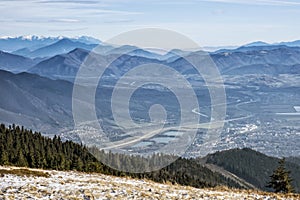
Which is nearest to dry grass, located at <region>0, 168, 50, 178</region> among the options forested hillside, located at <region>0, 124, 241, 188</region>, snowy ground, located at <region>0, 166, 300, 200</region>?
snowy ground, located at <region>0, 166, 300, 200</region>

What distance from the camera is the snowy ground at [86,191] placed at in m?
28.1

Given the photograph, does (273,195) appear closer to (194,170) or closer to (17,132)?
(17,132)

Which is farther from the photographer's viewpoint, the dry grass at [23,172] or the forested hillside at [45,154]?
the forested hillside at [45,154]

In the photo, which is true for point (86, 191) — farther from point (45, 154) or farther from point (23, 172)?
point (45, 154)

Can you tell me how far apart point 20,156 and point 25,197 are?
43.0 meters

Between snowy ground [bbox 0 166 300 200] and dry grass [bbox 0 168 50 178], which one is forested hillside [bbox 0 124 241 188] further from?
snowy ground [bbox 0 166 300 200]

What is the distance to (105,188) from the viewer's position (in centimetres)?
3089

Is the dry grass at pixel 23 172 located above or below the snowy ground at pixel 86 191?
above

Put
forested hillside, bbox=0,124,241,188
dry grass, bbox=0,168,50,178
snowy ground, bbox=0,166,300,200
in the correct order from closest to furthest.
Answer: snowy ground, bbox=0,166,300,200
dry grass, bbox=0,168,50,178
forested hillside, bbox=0,124,241,188

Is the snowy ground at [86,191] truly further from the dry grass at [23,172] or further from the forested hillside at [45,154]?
the forested hillside at [45,154]

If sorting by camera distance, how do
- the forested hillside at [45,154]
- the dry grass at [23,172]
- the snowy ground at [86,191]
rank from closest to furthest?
the snowy ground at [86,191] → the dry grass at [23,172] → the forested hillside at [45,154]

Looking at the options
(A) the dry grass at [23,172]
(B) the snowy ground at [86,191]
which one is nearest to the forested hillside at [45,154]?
(A) the dry grass at [23,172]

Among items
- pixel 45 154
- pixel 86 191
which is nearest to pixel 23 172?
pixel 86 191

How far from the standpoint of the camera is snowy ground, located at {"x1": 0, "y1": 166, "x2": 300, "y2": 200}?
28.1 meters
